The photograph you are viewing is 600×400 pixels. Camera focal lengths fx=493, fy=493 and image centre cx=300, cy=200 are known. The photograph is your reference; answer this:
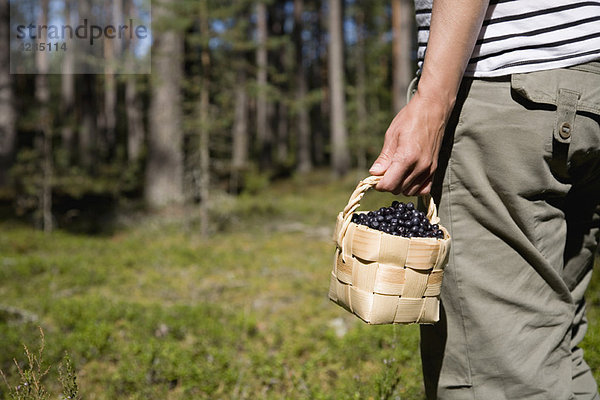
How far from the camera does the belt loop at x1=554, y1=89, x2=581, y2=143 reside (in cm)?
131

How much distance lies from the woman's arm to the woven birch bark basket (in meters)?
0.17

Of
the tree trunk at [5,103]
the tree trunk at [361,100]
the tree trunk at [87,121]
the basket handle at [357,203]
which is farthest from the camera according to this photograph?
the tree trunk at [87,121]

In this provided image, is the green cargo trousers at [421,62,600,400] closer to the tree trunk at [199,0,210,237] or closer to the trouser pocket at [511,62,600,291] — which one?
the trouser pocket at [511,62,600,291]

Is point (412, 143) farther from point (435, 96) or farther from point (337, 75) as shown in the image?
point (337, 75)

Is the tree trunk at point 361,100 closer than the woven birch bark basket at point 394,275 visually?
No

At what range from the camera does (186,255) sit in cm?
643

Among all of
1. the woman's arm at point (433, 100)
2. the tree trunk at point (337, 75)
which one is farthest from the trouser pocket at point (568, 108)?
the tree trunk at point (337, 75)

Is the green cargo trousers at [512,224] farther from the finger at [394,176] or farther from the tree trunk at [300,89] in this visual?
the tree trunk at [300,89]

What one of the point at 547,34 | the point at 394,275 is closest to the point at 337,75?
the point at 547,34

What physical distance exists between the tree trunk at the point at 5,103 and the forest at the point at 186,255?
3 centimetres

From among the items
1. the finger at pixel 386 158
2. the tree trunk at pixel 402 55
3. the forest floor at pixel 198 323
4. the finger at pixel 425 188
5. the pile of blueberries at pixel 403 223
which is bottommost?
the forest floor at pixel 198 323

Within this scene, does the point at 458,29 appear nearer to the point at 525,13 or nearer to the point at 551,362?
the point at 525,13

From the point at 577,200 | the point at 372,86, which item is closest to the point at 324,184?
the point at 372,86

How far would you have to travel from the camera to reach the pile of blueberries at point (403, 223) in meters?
1.32
